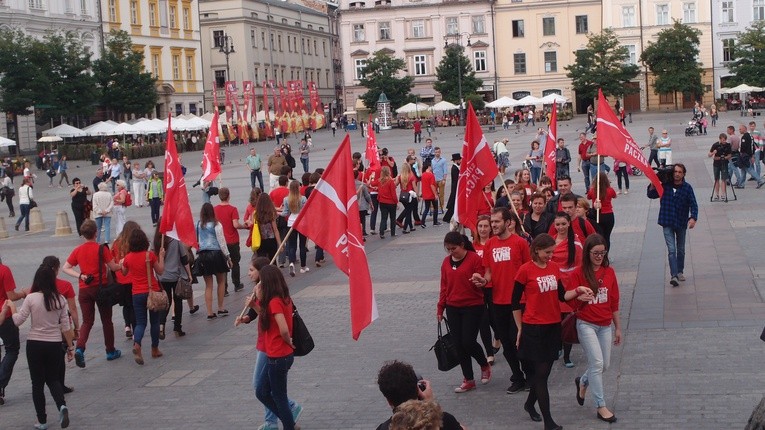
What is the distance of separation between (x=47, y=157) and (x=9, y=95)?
4.42 meters

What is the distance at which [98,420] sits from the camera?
9.47 meters

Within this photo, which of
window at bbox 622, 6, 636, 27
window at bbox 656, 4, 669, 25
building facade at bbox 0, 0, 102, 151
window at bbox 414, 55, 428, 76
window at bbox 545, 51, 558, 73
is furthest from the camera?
window at bbox 414, 55, 428, 76

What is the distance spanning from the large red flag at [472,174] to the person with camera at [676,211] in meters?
2.91

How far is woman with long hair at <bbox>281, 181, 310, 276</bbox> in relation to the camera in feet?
55.1

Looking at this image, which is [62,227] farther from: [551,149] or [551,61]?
[551,61]

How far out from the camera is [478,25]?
9194cm

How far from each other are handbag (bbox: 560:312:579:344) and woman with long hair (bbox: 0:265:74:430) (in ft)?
14.6

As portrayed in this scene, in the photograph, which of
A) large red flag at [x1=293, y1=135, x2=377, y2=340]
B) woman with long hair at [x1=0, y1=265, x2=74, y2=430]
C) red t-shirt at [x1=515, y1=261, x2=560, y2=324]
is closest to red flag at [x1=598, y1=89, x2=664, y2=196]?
red t-shirt at [x1=515, y1=261, x2=560, y2=324]

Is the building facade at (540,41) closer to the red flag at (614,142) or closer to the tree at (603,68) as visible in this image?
the tree at (603,68)

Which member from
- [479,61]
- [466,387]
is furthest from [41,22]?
[466,387]

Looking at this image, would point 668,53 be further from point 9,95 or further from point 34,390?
point 34,390

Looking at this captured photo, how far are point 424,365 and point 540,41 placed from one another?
81813 mm

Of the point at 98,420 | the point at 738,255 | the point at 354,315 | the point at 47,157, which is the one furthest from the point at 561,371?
the point at 47,157

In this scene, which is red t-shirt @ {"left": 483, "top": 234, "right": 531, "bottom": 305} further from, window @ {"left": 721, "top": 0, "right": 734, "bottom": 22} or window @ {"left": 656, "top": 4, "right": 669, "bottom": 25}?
window @ {"left": 721, "top": 0, "right": 734, "bottom": 22}
